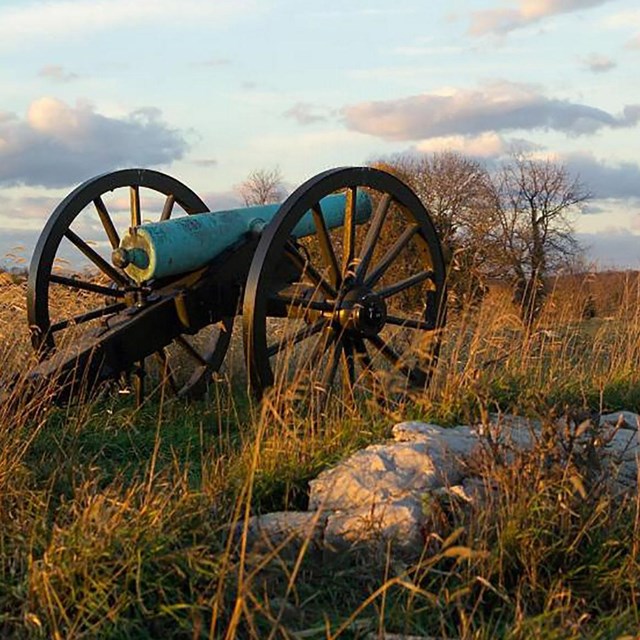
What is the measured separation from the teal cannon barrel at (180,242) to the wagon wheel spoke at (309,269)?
640 millimetres

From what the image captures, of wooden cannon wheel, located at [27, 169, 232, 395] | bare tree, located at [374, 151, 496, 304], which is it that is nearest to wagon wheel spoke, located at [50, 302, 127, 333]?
wooden cannon wheel, located at [27, 169, 232, 395]

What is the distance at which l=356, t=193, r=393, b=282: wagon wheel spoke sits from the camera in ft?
23.0

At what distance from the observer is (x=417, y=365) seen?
7461mm

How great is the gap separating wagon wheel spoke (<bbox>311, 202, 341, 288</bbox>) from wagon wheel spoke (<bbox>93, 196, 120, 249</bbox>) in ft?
6.78

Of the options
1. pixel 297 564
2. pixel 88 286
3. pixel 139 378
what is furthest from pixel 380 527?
pixel 88 286

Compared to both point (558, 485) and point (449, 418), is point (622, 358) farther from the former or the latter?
point (558, 485)

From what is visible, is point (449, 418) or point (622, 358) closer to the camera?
point (449, 418)

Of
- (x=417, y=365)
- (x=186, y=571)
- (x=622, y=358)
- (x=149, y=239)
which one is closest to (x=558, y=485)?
(x=186, y=571)

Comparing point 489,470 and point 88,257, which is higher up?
point 88,257

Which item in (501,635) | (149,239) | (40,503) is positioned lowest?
(501,635)

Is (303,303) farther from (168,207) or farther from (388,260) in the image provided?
(168,207)

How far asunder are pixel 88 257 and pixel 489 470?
4.30 m

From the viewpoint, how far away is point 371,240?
7.19 meters

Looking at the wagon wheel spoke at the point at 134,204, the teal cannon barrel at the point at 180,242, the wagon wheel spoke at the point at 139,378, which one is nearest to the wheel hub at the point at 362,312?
the teal cannon barrel at the point at 180,242
